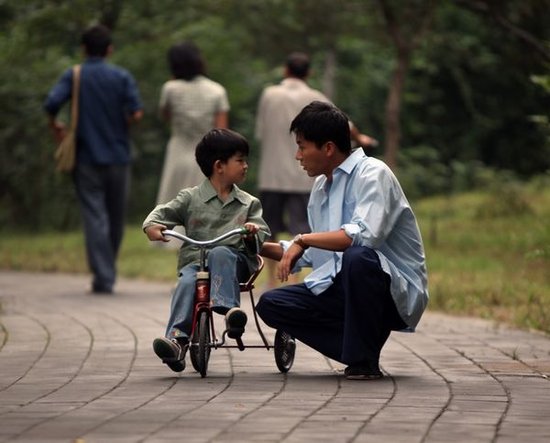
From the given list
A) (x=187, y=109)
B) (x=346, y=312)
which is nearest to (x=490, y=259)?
(x=187, y=109)

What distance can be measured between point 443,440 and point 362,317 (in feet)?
5.97

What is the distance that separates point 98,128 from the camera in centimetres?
1366

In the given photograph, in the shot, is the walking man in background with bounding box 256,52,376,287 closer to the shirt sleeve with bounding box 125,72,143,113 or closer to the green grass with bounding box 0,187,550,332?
the green grass with bounding box 0,187,550,332

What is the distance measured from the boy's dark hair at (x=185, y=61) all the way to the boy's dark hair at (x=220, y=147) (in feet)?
17.6

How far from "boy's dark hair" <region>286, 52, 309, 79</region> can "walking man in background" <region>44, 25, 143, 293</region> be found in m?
1.30

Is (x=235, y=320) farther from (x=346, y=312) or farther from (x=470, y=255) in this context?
(x=470, y=255)

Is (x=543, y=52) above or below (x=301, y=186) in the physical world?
above

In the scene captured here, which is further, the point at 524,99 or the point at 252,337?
the point at 524,99

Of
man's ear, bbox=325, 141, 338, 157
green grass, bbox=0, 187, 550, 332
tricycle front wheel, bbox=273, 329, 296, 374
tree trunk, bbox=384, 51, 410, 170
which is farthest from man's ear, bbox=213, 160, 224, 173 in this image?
tree trunk, bbox=384, 51, 410, 170

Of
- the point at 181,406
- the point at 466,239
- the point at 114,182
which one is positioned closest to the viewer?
the point at 181,406

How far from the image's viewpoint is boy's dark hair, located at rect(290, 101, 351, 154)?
7941 mm

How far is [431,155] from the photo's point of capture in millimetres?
28766

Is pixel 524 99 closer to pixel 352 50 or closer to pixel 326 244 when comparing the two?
pixel 352 50

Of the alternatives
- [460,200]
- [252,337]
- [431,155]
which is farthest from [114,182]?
[431,155]
